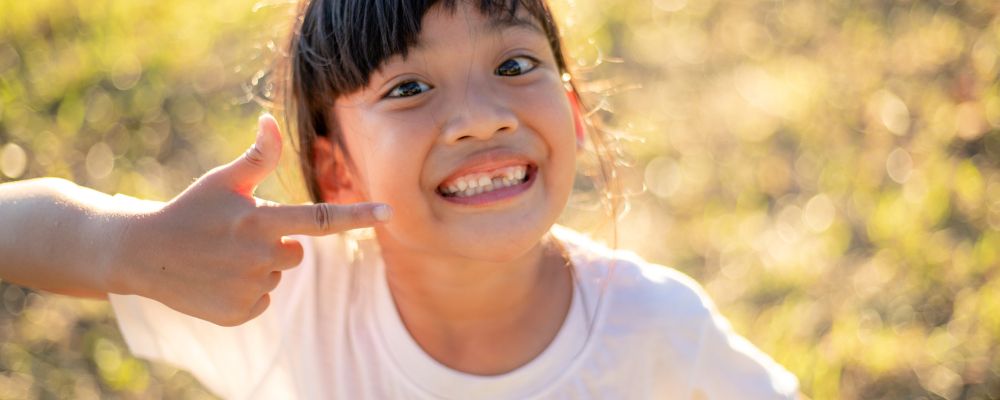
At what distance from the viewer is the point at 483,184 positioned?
173cm

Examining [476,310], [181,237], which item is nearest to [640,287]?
[476,310]

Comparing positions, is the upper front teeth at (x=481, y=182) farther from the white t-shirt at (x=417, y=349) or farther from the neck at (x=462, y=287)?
the white t-shirt at (x=417, y=349)

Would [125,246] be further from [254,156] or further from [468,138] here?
[468,138]

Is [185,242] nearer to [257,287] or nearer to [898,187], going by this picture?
[257,287]

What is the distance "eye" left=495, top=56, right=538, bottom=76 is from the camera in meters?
1.77

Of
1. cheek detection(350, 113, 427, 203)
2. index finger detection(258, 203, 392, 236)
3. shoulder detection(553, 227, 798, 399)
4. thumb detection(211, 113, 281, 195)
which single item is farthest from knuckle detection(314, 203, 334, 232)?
shoulder detection(553, 227, 798, 399)

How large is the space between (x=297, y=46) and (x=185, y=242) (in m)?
0.44

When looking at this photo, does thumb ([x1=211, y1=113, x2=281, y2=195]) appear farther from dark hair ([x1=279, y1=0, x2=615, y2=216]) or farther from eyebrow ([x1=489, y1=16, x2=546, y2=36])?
eyebrow ([x1=489, y1=16, x2=546, y2=36])

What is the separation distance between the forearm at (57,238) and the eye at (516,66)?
595mm

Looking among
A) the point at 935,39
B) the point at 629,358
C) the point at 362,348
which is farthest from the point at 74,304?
the point at 935,39

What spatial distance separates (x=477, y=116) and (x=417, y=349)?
433mm

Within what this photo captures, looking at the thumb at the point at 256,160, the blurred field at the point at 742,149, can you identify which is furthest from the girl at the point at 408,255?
the blurred field at the point at 742,149

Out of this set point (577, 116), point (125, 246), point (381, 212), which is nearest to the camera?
point (381, 212)

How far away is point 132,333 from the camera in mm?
1921
